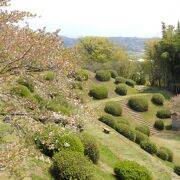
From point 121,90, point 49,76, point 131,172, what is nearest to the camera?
point 49,76

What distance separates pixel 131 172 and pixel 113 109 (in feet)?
77.2

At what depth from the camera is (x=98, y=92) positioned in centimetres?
4809

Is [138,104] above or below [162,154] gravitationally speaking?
above

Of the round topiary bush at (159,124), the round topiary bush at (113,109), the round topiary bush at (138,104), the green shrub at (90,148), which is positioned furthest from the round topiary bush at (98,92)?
the green shrub at (90,148)

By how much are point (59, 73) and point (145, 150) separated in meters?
19.5

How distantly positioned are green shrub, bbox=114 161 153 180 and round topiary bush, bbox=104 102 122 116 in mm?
22376

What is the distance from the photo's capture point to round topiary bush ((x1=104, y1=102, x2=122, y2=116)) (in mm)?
42781

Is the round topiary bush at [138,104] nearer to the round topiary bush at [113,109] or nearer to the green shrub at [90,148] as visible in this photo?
the round topiary bush at [113,109]

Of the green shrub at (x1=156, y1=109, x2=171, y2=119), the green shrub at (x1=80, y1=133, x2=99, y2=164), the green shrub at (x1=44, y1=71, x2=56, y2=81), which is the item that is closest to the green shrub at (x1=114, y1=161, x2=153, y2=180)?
the green shrub at (x1=80, y1=133, x2=99, y2=164)

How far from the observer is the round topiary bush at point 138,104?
47.9 m

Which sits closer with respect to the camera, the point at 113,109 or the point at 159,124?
the point at 113,109

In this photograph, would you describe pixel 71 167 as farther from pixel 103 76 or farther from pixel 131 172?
pixel 103 76

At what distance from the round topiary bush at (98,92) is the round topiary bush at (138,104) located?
10.8 ft

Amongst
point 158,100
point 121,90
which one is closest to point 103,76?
point 121,90
